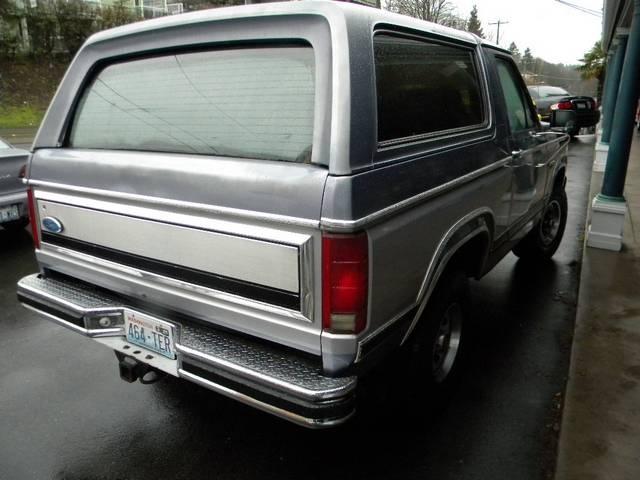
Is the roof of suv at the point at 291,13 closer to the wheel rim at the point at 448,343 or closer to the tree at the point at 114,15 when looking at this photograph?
the wheel rim at the point at 448,343

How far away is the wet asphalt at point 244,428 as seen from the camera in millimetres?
2613

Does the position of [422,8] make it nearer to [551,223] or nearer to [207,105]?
[551,223]

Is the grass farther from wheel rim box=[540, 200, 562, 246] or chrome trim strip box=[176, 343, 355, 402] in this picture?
chrome trim strip box=[176, 343, 355, 402]

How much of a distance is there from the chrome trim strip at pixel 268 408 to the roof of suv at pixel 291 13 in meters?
1.51

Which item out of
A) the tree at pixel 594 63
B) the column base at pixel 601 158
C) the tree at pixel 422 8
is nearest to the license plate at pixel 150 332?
the column base at pixel 601 158

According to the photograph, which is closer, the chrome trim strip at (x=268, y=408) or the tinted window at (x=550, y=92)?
the chrome trim strip at (x=268, y=408)

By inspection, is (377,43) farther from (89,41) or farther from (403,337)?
(89,41)

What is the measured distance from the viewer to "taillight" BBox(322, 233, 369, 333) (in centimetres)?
196

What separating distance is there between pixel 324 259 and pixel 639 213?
265 inches

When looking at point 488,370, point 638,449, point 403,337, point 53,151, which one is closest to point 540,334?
point 488,370

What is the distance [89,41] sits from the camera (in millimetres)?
2957

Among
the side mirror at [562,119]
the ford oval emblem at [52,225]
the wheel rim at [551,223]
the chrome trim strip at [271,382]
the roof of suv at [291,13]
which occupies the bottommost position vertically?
the wheel rim at [551,223]

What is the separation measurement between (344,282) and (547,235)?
4072 millimetres

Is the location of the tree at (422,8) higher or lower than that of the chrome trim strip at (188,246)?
higher
